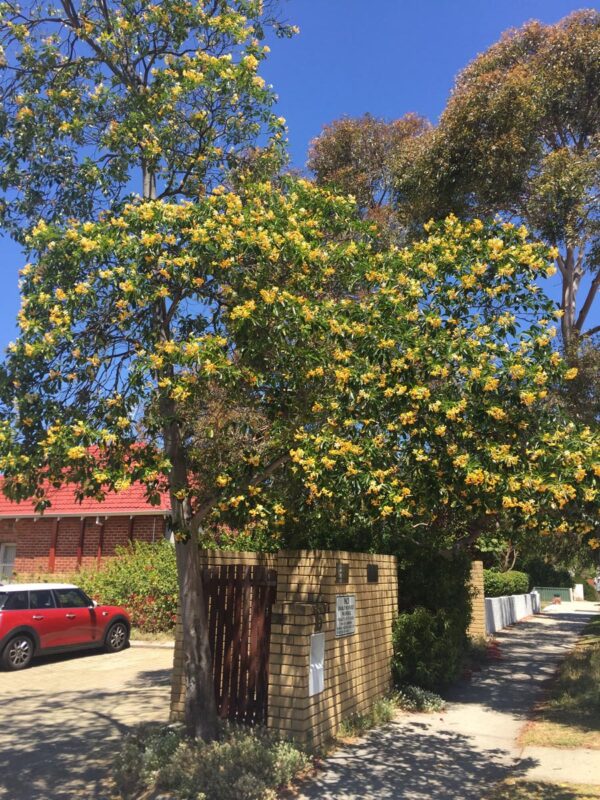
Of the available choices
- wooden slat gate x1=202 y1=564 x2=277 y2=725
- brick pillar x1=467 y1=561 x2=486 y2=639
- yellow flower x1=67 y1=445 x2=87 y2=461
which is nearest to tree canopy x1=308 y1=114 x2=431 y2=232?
brick pillar x1=467 y1=561 x2=486 y2=639

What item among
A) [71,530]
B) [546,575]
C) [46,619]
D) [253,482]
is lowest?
[46,619]

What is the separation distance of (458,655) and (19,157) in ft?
31.4

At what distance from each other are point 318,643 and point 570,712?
4.62 metres

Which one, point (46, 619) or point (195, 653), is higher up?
point (46, 619)

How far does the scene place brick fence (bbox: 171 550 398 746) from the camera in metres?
6.87

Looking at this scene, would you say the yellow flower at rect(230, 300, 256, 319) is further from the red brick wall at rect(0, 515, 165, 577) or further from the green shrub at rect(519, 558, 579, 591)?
the green shrub at rect(519, 558, 579, 591)

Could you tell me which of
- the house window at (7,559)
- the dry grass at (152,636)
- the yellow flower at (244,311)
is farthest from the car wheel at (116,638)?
the yellow flower at (244,311)

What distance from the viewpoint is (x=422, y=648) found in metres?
9.94

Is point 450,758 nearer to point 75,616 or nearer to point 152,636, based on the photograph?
point 75,616

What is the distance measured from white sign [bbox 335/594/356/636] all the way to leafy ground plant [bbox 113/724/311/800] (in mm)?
1583

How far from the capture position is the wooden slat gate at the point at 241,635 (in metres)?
7.16

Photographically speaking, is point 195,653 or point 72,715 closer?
point 195,653

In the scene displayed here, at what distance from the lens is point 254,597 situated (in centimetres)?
745

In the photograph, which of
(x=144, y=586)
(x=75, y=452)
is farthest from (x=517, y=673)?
(x=75, y=452)
